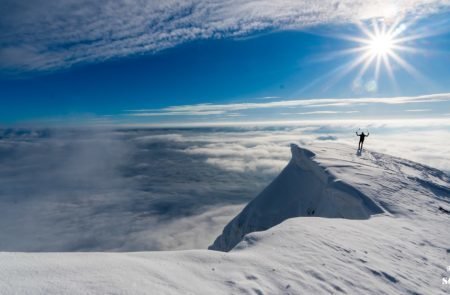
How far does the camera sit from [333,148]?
30.5m

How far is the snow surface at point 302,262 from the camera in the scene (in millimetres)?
5207

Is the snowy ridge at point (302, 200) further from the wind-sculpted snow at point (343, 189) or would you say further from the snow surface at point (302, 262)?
the snow surface at point (302, 262)

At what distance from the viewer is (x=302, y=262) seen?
7570mm

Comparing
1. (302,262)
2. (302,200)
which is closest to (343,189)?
(302,200)

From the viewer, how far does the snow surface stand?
5.21 m

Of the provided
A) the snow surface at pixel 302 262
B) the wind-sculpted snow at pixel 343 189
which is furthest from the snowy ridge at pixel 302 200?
the snow surface at pixel 302 262

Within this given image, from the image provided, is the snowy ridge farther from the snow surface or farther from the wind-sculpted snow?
the snow surface

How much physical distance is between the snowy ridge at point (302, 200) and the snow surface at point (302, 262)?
8.3 inches

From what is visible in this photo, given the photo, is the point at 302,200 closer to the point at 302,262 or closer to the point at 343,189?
the point at 343,189

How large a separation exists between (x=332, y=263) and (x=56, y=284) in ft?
22.5

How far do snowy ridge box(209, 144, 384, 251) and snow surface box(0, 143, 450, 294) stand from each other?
0.21 metres

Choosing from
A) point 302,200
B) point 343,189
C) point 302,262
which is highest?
point 343,189

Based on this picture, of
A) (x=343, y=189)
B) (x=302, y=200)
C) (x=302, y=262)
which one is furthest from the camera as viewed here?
(x=302, y=200)

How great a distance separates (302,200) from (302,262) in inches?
834
